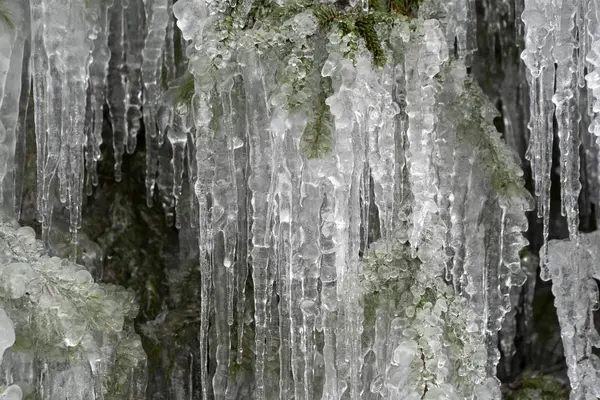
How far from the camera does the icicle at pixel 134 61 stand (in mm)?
4875

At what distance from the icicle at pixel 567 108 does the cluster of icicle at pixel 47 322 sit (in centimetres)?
175

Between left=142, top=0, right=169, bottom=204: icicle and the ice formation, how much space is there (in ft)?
0.73

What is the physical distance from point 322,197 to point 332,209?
0.19 feet

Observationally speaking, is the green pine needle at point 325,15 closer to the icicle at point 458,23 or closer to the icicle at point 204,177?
the icicle at point 204,177

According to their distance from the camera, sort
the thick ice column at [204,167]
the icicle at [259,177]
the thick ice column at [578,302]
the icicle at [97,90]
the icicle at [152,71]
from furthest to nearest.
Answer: the icicle at [152,71] < the icicle at [97,90] < the thick ice column at [578,302] < the icicle at [259,177] < the thick ice column at [204,167]

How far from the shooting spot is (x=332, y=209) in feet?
11.3

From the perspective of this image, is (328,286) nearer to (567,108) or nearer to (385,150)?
(385,150)

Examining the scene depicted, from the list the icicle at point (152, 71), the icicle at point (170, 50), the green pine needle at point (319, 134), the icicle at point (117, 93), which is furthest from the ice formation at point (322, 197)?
the icicle at point (117, 93)

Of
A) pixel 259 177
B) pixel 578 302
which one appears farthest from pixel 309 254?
pixel 578 302

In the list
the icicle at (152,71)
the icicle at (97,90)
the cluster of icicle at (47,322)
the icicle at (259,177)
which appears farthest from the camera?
the icicle at (152,71)

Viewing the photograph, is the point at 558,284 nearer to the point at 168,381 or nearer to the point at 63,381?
the point at 168,381

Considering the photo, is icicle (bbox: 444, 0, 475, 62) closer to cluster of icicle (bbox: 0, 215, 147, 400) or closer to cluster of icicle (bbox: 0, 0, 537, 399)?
cluster of icicle (bbox: 0, 0, 537, 399)

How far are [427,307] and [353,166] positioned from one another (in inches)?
21.2

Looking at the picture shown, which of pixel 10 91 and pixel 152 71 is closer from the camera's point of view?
pixel 10 91
